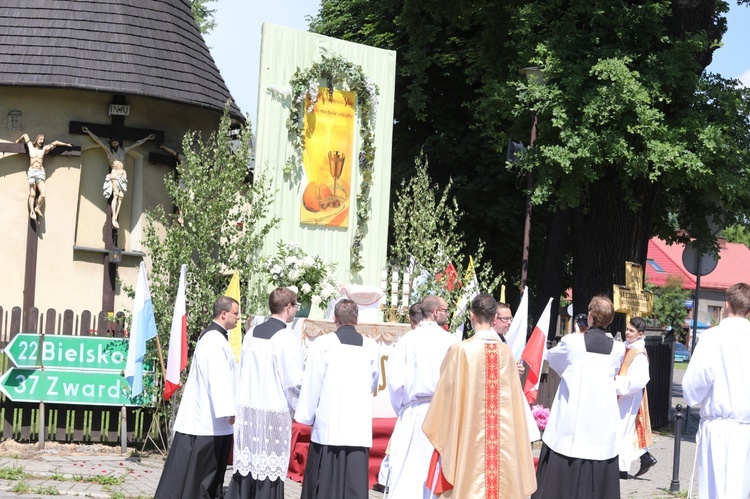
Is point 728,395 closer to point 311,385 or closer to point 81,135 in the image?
point 311,385

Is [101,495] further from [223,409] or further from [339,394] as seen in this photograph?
[339,394]

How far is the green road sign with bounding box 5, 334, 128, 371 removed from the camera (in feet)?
41.4

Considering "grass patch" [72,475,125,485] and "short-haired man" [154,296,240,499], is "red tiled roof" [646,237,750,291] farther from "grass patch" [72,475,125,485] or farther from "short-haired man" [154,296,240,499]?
"short-haired man" [154,296,240,499]

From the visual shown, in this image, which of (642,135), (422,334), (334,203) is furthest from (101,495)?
(642,135)

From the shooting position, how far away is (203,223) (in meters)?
13.3

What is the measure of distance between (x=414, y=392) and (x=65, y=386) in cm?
549

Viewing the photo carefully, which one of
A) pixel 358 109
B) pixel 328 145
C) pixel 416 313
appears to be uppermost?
pixel 358 109

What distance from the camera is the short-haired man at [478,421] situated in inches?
307

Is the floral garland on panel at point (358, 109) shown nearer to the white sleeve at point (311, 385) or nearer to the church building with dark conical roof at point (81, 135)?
the white sleeve at point (311, 385)

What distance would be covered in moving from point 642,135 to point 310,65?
5.50m

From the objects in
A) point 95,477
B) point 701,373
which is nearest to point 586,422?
point 701,373

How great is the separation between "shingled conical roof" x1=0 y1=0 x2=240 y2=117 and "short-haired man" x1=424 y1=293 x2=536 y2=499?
14.5 meters

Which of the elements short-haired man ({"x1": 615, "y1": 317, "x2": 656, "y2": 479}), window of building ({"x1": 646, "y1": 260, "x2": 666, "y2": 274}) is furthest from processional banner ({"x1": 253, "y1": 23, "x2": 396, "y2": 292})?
window of building ({"x1": 646, "y1": 260, "x2": 666, "y2": 274})

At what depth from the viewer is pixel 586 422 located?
9.03 m
